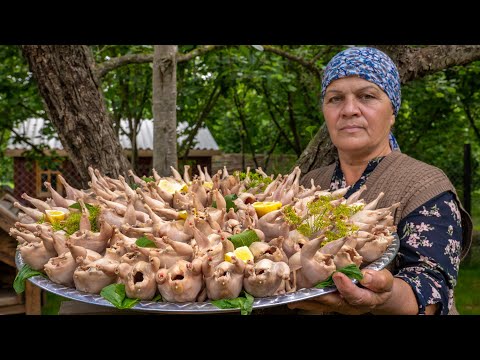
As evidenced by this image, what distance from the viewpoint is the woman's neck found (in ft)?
8.66

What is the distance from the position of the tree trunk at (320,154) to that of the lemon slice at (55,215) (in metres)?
1.90

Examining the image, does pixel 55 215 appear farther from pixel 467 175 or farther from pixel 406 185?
pixel 467 175

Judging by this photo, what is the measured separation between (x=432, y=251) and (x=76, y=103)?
7.17 ft

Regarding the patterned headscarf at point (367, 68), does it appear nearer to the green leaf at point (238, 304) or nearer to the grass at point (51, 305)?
the green leaf at point (238, 304)

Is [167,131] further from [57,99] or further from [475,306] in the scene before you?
[475,306]

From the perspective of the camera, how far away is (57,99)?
124 inches

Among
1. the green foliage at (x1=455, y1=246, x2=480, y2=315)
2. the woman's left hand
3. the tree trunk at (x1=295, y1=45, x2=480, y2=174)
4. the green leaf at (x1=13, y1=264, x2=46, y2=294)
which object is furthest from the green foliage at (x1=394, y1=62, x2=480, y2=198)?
the green leaf at (x1=13, y1=264, x2=46, y2=294)

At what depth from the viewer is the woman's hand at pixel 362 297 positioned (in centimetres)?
166

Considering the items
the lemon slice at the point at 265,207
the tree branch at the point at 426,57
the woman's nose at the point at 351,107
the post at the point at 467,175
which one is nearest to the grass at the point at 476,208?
the post at the point at 467,175

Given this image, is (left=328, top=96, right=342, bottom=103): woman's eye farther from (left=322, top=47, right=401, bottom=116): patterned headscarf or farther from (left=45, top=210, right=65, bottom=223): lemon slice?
(left=45, top=210, right=65, bottom=223): lemon slice

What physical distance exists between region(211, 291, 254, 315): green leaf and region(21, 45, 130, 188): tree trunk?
1.99 metres

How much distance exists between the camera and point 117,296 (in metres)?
1.61
